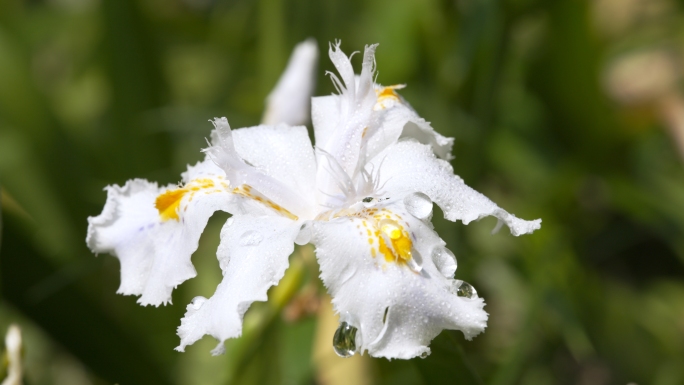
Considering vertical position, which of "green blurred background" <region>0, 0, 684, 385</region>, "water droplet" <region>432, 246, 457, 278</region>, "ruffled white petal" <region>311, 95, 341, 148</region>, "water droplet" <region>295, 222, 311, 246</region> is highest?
"ruffled white petal" <region>311, 95, 341, 148</region>

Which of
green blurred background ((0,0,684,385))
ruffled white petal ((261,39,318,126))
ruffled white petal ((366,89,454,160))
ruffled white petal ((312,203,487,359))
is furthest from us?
green blurred background ((0,0,684,385))

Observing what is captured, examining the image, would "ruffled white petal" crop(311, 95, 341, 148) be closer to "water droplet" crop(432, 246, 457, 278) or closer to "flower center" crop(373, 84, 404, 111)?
"flower center" crop(373, 84, 404, 111)

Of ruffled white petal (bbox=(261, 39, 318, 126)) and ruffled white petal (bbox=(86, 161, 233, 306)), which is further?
ruffled white petal (bbox=(261, 39, 318, 126))

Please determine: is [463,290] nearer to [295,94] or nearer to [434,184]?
[434,184]

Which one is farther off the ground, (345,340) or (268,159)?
(268,159)

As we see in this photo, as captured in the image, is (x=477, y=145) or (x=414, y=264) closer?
(x=414, y=264)

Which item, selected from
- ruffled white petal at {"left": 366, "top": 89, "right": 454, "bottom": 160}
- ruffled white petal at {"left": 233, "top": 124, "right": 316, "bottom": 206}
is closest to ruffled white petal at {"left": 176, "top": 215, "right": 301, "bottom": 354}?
ruffled white petal at {"left": 233, "top": 124, "right": 316, "bottom": 206}

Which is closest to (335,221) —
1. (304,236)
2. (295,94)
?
(304,236)

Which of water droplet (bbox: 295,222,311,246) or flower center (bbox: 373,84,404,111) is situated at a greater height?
flower center (bbox: 373,84,404,111)
